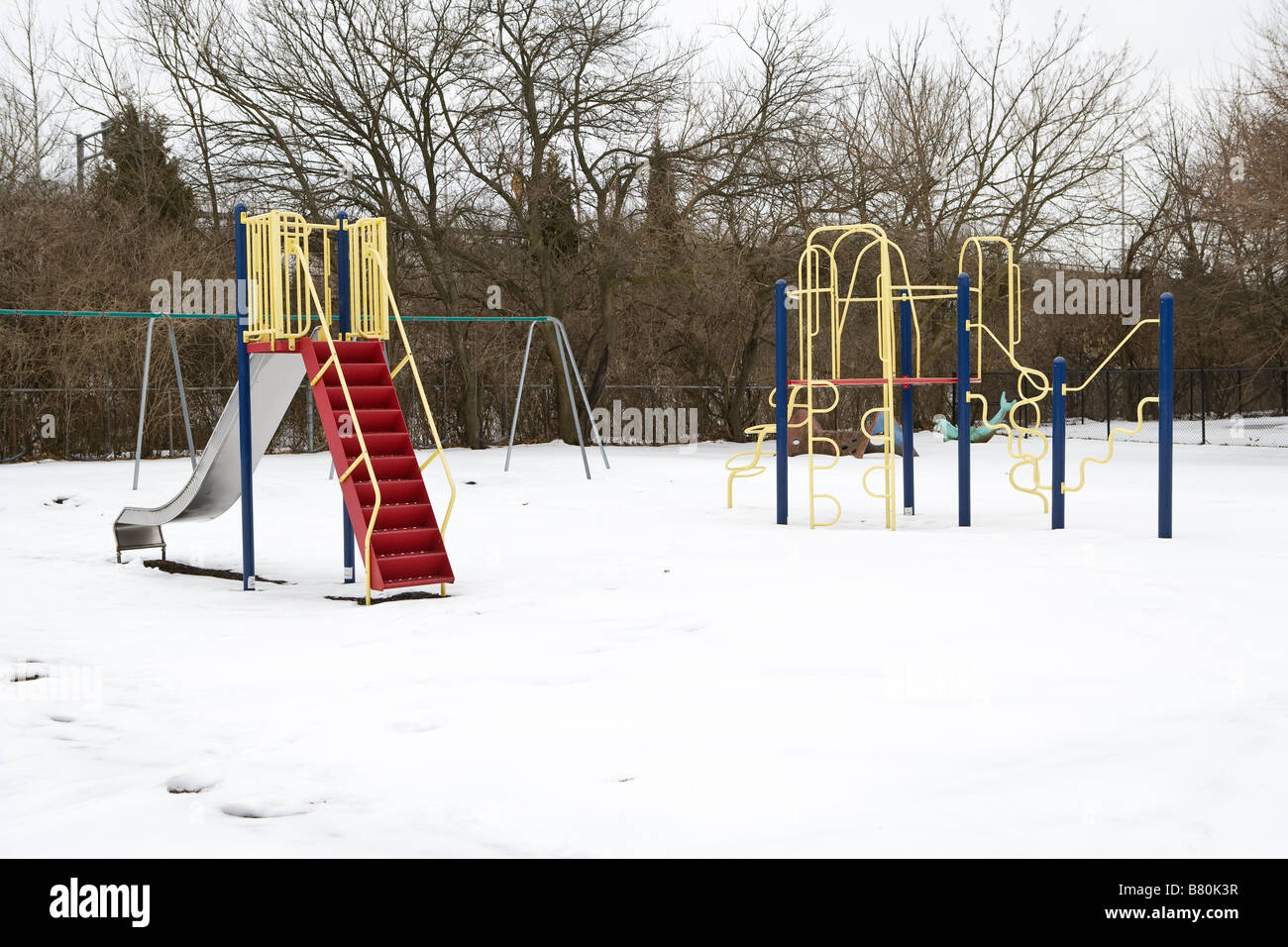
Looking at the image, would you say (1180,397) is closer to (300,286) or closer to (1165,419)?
(1165,419)

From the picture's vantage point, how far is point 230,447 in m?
8.50

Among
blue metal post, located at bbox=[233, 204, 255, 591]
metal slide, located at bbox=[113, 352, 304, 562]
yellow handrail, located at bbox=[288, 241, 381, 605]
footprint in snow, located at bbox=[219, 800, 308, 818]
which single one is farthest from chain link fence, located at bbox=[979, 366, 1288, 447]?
footprint in snow, located at bbox=[219, 800, 308, 818]

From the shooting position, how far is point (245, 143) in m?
19.0

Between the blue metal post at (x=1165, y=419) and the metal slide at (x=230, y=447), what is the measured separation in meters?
6.45

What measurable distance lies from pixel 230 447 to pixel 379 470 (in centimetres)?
146

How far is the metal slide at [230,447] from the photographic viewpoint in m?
8.48

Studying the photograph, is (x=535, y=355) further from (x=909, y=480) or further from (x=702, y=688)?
(x=702, y=688)

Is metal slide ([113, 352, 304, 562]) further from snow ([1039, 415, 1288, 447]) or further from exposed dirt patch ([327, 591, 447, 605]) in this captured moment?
snow ([1039, 415, 1288, 447])

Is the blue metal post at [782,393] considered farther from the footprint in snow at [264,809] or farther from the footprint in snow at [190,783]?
the footprint in snow at [264,809]

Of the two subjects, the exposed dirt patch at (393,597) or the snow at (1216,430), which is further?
the snow at (1216,430)

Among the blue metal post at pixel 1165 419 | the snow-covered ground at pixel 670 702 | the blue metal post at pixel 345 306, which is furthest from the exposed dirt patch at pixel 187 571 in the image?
the blue metal post at pixel 1165 419

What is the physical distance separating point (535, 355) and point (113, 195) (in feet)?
25.5

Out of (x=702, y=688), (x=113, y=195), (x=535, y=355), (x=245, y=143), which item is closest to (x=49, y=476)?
(x=245, y=143)

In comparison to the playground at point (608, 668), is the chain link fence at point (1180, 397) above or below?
above
